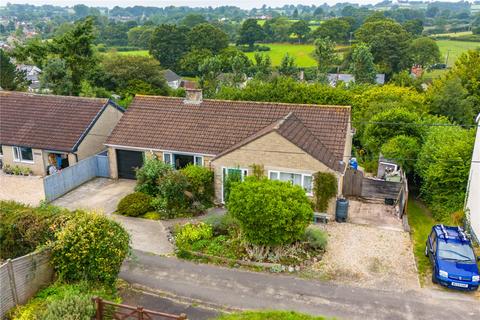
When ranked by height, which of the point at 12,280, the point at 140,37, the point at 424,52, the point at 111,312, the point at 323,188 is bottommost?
the point at 111,312

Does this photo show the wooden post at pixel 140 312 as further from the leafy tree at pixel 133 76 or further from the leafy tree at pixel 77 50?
the leafy tree at pixel 133 76

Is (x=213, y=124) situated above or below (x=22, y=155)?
above

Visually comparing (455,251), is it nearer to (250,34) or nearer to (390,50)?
(390,50)

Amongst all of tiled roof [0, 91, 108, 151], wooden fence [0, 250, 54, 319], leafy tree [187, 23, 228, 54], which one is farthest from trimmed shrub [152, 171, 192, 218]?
leafy tree [187, 23, 228, 54]

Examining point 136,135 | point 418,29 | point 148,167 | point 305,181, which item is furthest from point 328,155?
point 418,29

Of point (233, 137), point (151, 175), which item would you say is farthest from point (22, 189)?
point (233, 137)

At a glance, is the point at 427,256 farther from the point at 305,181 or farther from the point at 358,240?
the point at 305,181

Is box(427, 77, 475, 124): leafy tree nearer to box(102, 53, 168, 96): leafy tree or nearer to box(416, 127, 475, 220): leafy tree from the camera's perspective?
box(416, 127, 475, 220): leafy tree
